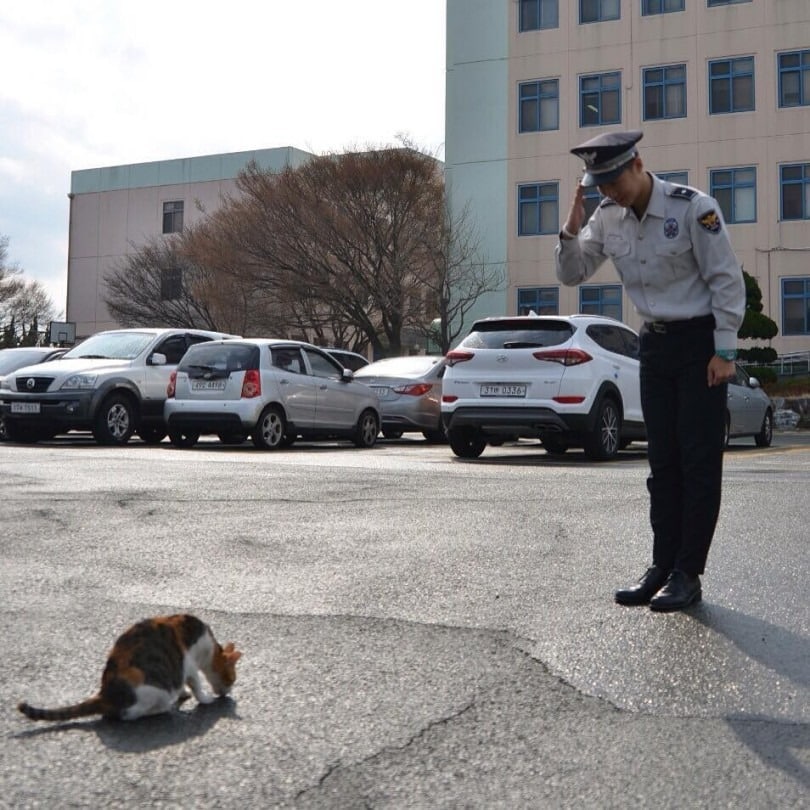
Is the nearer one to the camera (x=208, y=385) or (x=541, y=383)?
(x=541, y=383)

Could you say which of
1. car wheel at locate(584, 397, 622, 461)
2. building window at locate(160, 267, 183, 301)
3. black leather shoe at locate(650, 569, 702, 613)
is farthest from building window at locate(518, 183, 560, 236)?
black leather shoe at locate(650, 569, 702, 613)

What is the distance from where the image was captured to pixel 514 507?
28.7ft

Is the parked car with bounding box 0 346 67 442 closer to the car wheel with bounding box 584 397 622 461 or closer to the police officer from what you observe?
the car wheel with bounding box 584 397 622 461

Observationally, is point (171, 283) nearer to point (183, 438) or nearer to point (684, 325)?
point (183, 438)

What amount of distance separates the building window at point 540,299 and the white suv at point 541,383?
28.1 m

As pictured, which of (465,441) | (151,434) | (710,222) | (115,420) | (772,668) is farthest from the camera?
(151,434)

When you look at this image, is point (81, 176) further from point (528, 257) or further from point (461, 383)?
point (461, 383)

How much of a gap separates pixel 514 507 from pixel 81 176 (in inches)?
2664

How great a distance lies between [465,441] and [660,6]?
30580 mm

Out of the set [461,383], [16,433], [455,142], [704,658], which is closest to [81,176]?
[455,142]

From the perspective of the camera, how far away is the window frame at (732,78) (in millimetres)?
40625

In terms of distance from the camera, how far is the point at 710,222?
5.01m

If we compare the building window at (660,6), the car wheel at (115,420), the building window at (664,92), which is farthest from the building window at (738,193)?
the car wheel at (115,420)

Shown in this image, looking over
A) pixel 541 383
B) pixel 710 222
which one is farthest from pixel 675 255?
pixel 541 383
